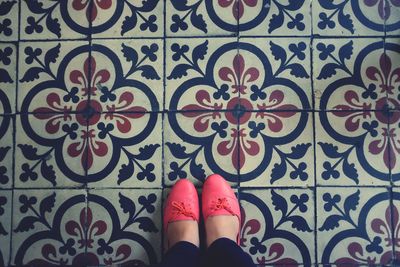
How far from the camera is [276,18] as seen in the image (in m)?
1.10

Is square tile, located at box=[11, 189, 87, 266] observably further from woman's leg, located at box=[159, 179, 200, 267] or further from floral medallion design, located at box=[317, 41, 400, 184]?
floral medallion design, located at box=[317, 41, 400, 184]

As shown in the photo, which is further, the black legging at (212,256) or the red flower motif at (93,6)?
the red flower motif at (93,6)

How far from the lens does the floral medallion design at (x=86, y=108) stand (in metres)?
1.07

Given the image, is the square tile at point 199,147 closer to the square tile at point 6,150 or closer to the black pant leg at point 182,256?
the black pant leg at point 182,256

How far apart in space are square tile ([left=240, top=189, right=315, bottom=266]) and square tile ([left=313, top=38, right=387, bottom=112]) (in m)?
0.27

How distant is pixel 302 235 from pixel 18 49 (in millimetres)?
918

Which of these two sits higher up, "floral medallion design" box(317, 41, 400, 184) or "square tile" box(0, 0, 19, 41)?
"square tile" box(0, 0, 19, 41)

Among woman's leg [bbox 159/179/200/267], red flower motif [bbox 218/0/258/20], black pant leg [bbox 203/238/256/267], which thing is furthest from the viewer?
red flower motif [bbox 218/0/258/20]

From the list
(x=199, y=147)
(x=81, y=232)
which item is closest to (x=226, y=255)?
(x=199, y=147)

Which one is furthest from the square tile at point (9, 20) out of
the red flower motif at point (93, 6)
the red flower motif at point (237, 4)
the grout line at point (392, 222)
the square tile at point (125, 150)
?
the grout line at point (392, 222)

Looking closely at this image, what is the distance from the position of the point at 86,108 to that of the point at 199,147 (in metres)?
0.33

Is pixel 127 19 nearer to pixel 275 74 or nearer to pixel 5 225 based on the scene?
pixel 275 74

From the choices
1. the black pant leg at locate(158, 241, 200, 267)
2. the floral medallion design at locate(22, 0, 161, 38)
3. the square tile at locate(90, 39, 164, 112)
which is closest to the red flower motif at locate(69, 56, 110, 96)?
the square tile at locate(90, 39, 164, 112)

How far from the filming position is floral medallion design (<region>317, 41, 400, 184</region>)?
106cm
